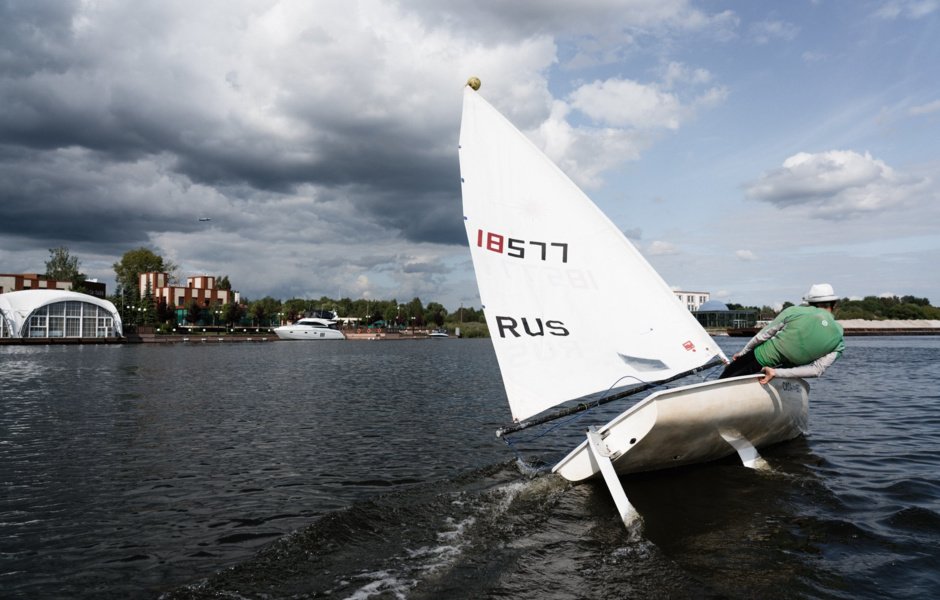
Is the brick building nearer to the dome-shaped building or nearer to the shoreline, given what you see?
the dome-shaped building

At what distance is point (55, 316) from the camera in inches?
3339

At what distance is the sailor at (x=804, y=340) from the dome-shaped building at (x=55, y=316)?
98419 millimetres

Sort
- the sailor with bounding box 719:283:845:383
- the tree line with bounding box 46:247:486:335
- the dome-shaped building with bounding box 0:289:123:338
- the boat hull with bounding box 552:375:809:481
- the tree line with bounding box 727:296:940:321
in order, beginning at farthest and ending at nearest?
→ the tree line with bounding box 727:296:940:321 < the tree line with bounding box 46:247:486:335 < the dome-shaped building with bounding box 0:289:123:338 < the sailor with bounding box 719:283:845:383 < the boat hull with bounding box 552:375:809:481

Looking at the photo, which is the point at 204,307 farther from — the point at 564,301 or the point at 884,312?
the point at 884,312

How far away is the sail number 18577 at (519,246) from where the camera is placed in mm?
8500

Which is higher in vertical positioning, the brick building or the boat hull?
the brick building

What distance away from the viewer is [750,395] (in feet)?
27.8

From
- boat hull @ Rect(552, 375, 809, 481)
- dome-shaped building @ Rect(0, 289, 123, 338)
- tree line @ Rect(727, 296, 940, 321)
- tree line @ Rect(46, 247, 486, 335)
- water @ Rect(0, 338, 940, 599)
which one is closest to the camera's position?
water @ Rect(0, 338, 940, 599)

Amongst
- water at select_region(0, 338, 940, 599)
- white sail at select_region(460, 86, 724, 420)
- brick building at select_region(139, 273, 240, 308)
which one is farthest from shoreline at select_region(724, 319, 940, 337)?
white sail at select_region(460, 86, 724, 420)

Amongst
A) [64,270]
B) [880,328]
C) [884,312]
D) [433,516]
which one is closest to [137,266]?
[64,270]

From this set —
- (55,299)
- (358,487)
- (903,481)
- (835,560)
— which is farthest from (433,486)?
(55,299)

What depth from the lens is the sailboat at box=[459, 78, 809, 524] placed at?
8.47 meters

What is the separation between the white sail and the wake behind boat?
379 ft

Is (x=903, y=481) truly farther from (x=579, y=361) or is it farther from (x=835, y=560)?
(x=579, y=361)
